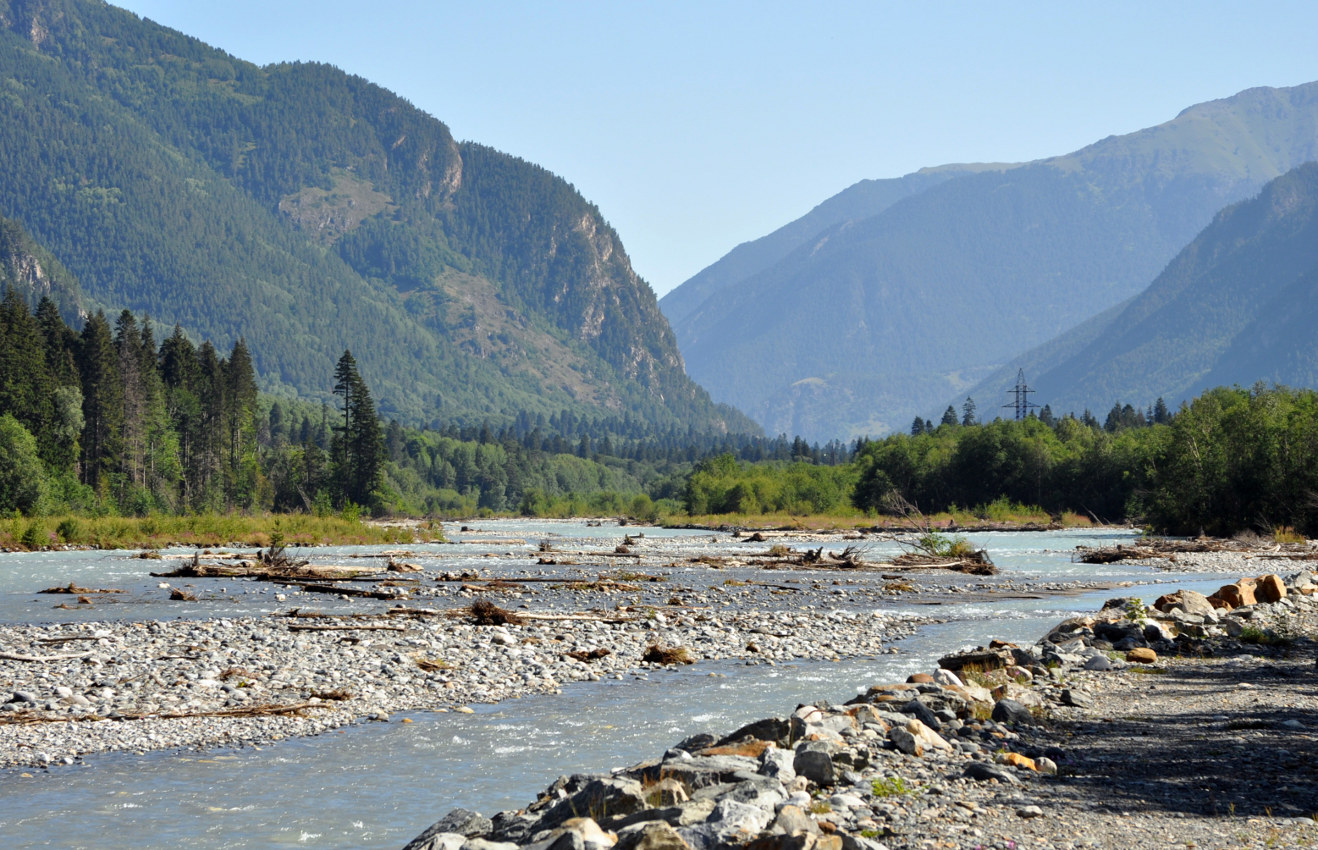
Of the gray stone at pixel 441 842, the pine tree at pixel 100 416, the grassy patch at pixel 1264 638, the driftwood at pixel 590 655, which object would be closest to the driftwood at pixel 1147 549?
the grassy patch at pixel 1264 638

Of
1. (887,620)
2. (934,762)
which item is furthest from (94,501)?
(934,762)

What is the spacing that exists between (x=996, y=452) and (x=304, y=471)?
8046 centimetres

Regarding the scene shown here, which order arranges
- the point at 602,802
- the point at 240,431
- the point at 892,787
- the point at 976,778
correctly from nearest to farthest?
the point at 602,802 < the point at 892,787 < the point at 976,778 < the point at 240,431

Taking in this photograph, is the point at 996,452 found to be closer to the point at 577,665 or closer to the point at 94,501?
the point at 94,501

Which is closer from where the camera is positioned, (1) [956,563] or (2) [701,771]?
(2) [701,771]

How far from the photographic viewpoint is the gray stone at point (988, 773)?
38.4 feet

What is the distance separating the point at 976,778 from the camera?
11.8 meters

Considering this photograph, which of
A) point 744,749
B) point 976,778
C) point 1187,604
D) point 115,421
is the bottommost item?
point 976,778

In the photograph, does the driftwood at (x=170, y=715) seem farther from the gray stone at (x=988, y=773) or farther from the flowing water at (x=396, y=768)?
the gray stone at (x=988, y=773)

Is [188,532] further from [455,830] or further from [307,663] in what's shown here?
[455,830]

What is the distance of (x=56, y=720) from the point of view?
17.3 meters

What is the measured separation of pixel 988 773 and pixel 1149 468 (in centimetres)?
10091

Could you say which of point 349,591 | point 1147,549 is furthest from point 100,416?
point 1147,549

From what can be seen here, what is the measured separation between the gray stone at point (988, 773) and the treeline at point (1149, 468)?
5958 cm
